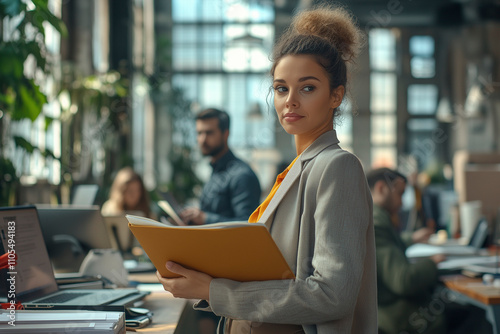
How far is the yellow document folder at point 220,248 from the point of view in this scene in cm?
→ 105

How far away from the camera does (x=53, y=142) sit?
17.6 ft

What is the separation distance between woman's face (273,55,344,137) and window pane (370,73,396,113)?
1257 centimetres

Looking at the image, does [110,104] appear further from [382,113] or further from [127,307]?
[382,113]

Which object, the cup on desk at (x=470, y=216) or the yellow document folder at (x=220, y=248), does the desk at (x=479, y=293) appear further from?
the yellow document folder at (x=220, y=248)

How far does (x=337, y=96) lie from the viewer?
123 cm

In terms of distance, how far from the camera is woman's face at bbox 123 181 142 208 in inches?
173

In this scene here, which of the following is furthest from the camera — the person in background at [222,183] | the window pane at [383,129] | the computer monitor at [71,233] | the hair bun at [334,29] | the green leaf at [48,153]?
the window pane at [383,129]

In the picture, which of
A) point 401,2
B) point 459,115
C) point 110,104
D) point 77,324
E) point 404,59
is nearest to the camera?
point 77,324

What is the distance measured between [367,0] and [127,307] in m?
10.1

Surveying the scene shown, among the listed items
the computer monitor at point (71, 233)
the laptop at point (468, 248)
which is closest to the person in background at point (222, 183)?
the computer monitor at point (71, 233)

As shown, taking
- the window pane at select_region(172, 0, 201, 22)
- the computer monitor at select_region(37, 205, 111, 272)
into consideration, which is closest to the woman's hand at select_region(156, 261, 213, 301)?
the computer monitor at select_region(37, 205, 111, 272)

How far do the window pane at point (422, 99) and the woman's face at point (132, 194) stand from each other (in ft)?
33.6

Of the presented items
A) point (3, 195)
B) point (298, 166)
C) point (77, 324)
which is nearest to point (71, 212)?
point (3, 195)

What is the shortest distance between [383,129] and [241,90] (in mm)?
3556
